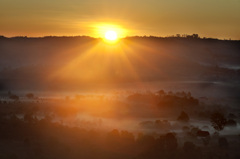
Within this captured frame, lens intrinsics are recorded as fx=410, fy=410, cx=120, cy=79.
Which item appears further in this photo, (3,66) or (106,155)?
(3,66)

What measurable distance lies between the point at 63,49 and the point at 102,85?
74.3 ft

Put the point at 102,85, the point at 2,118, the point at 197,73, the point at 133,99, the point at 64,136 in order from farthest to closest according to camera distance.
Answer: the point at 197,73 < the point at 102,85 < the point at 133,99 < the point at 2,118 < the point at 64,136

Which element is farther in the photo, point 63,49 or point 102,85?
point 63,49

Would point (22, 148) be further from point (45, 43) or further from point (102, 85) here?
point (45, 43)

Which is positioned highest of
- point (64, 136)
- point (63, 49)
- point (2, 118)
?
point (63, 49)

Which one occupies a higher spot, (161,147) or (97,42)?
(97,42)

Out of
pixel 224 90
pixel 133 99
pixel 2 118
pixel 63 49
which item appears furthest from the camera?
pixel 63 49

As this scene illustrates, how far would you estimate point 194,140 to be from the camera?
1853cm

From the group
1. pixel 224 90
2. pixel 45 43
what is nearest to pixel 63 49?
pixel 45 43

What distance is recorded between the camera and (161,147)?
54.6ft

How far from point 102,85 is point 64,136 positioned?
2311 centimetres

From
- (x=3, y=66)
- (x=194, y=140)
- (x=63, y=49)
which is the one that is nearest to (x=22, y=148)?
(x=194, y=140)

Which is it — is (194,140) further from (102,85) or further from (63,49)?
(63,49)

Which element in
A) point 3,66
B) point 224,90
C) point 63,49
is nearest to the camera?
point 224,90
